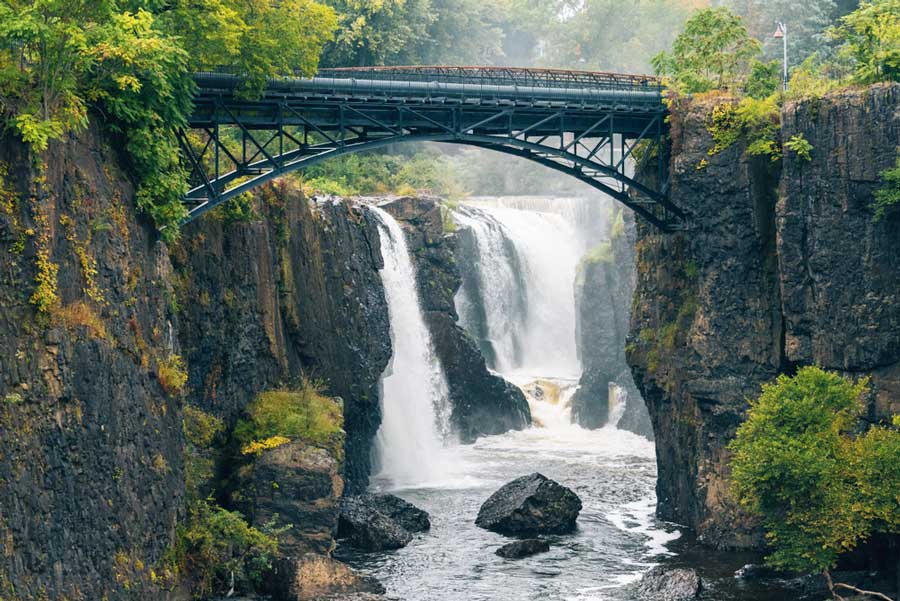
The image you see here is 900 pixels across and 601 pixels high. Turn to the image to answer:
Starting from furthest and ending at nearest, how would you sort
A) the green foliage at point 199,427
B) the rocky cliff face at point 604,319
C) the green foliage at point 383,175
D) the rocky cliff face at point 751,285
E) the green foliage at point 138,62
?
1. the green foliage at point 383,175
2. the rocky cliff face at point 604,319
3. the rocky cliff face at point 751,285
4. the green foliage at point 199,427
5. the green foliage at point 138,62

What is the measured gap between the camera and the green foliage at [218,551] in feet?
113

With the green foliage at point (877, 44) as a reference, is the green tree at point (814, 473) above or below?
below

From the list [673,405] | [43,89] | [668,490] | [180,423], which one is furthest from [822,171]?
[43,89]

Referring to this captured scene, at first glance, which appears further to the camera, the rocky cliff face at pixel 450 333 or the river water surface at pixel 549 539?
the rocky cliff face at pixel 450 333

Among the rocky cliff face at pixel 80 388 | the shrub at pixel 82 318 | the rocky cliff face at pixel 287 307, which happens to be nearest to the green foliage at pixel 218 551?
the rocky cliff face at pixel 80 388

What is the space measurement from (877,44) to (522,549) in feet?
68.1

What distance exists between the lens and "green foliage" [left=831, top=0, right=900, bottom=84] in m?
40.7

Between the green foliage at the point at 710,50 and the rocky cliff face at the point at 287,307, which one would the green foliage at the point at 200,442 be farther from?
the green foliage at the point at 710,50

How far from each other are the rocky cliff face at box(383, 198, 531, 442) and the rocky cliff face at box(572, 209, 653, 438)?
543cm

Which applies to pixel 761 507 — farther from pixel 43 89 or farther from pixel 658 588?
pixel 43 89

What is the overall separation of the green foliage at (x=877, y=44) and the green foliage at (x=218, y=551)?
24.0 metres

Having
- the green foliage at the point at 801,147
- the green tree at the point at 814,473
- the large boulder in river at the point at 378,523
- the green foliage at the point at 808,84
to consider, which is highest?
the green foliage at the point at 808,84

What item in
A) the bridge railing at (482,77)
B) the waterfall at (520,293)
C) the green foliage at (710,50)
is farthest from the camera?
the waterfall at (520,293)

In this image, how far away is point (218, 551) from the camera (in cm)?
3550
